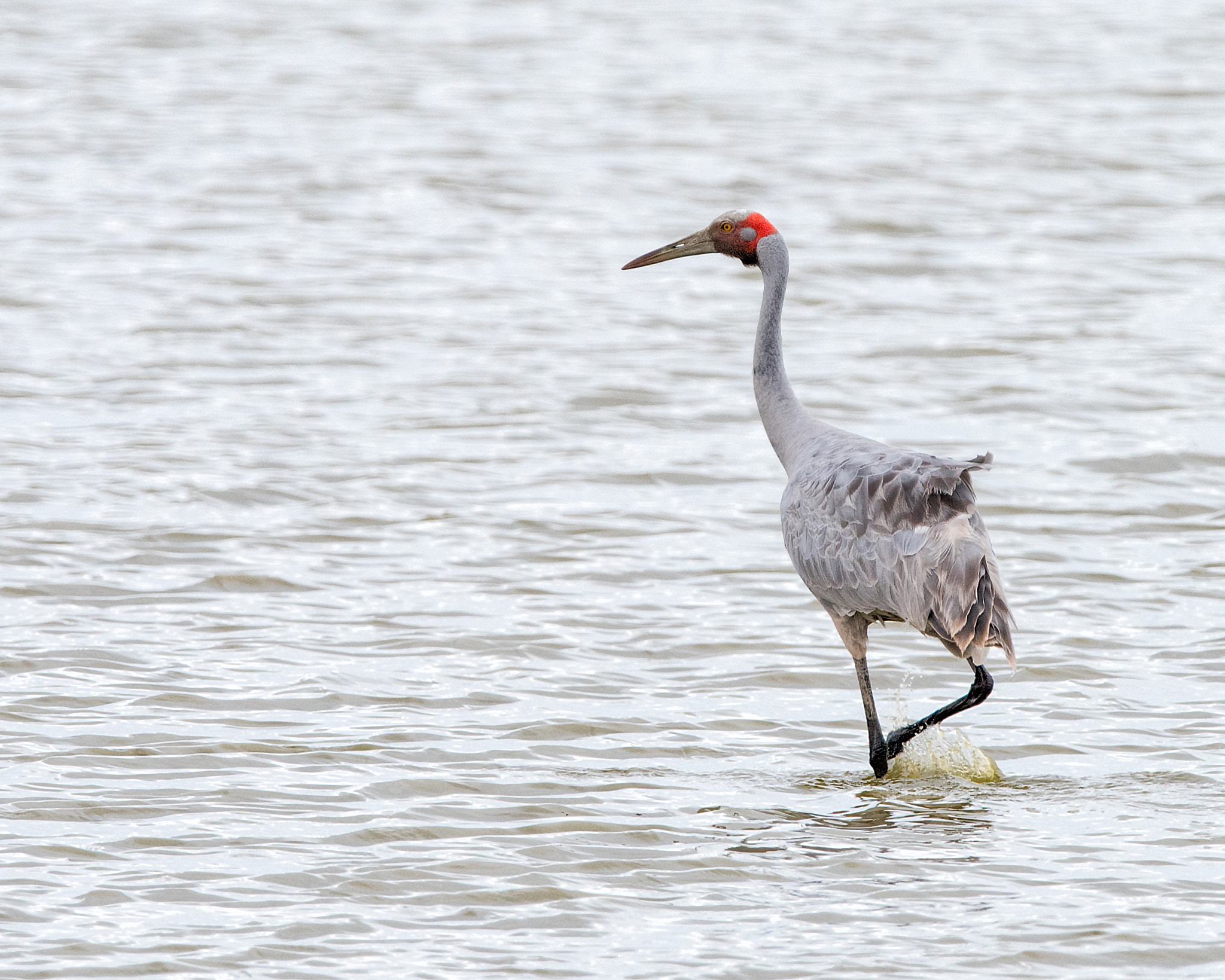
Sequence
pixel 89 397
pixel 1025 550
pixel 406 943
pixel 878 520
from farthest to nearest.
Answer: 1. pixel 89 397
2. pixel 1025 550
3. pixel 878 520
4. pixel 406 943

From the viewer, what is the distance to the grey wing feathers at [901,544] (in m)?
7.98

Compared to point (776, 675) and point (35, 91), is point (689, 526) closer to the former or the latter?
point (776, 675)

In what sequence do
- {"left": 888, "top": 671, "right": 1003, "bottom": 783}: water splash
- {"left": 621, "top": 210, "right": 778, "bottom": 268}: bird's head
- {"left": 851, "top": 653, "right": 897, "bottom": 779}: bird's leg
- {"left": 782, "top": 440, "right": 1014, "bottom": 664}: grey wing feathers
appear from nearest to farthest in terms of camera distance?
{"left": 782, "top": 440, "right": 1014, "bottom": 664}: grey wing feathers, {"left": 851, "top": 653, "right": 897, "bottom": 779}: bird's leg, {"left": 888, "top": 671, "right": 1003, "bottom": 783}: water splash, {"left": 621, "top": 210, "right": 778, "bottom": 268}: bird's head

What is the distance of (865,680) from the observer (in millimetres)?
8516

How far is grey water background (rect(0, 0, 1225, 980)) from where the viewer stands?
6.97m

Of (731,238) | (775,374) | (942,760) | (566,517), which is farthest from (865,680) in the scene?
(566,517)

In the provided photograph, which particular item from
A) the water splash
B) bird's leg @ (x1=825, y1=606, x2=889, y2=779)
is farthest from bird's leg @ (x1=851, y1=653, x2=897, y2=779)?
the water splash

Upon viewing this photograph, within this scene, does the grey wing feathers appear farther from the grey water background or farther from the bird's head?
the bird's head

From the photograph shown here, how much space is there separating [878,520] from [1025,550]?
11.2 ft

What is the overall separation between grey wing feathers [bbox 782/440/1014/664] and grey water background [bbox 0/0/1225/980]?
75 cm

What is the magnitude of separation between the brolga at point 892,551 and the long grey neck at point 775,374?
111 mm

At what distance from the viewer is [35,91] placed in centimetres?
2333

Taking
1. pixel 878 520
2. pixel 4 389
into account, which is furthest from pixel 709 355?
pixel 878 520

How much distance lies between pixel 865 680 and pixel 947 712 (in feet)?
1.24
